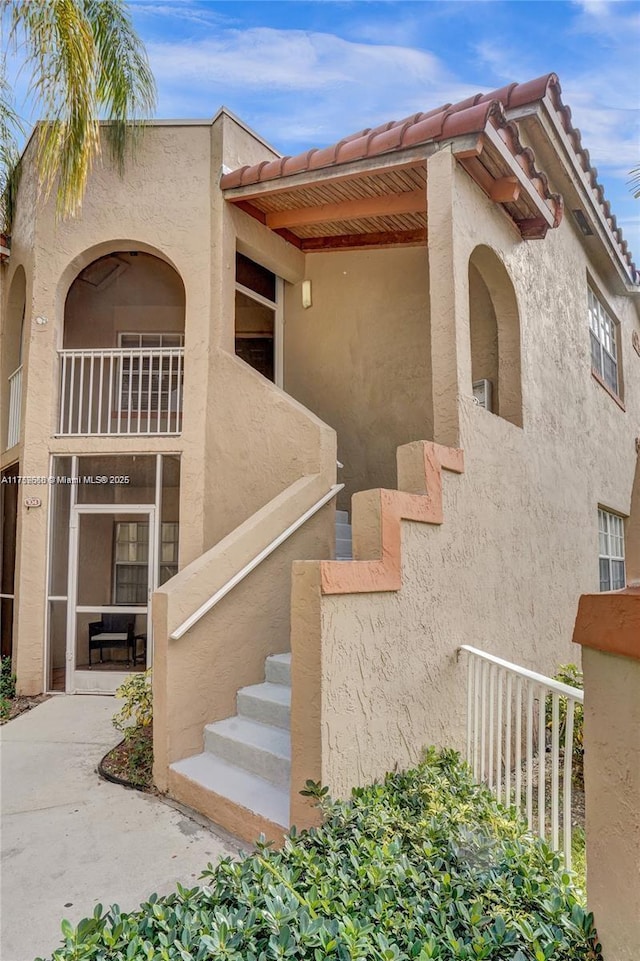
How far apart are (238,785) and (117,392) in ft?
22.1

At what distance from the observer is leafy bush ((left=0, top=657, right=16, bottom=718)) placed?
740 centimetres

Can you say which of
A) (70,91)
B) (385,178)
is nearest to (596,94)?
(385,178)

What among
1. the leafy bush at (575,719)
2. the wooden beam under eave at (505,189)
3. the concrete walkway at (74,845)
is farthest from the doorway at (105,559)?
the wooden beam under eave at (505,189)

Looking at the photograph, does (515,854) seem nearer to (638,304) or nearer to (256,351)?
(256,351)

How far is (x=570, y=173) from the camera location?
7414mm

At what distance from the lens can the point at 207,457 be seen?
A: 25.3 ft

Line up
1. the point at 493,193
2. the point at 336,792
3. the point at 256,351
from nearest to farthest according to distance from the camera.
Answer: the point at 336,792
the point at 493,193
the point at 256,351

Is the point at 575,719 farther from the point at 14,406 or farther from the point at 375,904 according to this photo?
the point at 14,406

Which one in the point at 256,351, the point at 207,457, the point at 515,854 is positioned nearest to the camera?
the point at 515,854

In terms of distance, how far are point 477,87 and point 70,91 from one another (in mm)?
4428

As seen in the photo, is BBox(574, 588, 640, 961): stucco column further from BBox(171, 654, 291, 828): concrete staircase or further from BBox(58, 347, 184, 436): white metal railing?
BBox(58, 347, 184, 436): white metal railing

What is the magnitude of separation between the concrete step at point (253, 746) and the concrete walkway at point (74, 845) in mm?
531

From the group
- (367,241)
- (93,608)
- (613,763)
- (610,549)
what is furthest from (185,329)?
(610,549)

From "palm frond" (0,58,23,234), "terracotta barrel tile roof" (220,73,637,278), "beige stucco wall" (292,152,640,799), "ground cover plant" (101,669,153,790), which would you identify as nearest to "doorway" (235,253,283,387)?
"terracotta barrel tile roof" (220,73,637,278)
